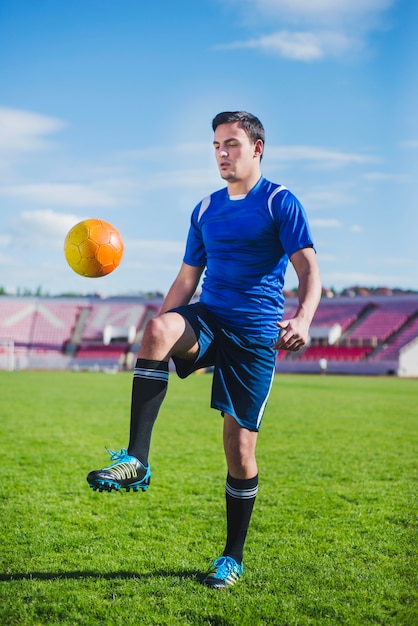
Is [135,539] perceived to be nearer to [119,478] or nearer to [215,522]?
[215,522]

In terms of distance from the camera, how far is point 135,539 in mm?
4836

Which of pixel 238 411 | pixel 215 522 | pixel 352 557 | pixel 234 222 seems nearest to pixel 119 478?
pixel 238 411

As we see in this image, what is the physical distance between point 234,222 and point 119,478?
1.59m

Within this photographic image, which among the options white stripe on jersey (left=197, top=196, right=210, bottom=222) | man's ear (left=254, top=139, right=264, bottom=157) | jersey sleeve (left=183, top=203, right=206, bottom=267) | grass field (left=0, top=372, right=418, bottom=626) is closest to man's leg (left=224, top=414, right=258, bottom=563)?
grass field (left=0, top=372, right=418, bottom=626)

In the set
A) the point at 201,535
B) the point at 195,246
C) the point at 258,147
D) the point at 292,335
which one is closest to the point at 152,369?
the point at 292,335

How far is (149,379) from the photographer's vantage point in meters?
3.54

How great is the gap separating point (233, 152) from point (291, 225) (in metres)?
0.60

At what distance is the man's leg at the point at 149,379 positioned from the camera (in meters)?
3.42

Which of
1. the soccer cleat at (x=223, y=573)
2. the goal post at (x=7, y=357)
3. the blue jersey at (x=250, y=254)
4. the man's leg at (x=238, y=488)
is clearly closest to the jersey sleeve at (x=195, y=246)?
the blue jersey at (x=250, y=254)

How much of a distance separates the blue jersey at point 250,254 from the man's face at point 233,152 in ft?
0.43

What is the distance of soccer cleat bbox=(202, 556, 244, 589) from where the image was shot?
3715 mm

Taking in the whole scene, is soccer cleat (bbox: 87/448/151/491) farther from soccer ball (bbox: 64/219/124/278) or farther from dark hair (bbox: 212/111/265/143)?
dark hair (bbox: 212/111/265/143)

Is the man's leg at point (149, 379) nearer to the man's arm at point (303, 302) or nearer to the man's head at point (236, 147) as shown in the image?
the man's arm at point (303, 302)

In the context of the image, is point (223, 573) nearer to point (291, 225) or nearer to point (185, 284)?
point (185, 284)
